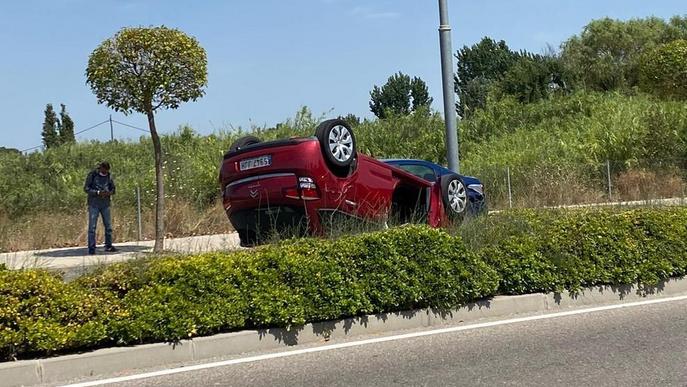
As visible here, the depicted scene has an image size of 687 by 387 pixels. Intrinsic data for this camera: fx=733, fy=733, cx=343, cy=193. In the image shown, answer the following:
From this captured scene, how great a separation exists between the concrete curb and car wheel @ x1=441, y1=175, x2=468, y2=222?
2336mm

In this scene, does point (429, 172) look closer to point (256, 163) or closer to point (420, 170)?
point (420, 170)

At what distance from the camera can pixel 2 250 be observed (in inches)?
597

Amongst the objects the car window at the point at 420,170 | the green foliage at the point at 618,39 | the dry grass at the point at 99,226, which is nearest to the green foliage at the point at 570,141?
the car window at the point at 420,170

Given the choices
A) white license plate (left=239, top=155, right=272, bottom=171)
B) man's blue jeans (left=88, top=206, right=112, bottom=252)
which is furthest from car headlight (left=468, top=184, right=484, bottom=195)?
man's blue jeans (left=88, top=206, right=112, bottom=252)

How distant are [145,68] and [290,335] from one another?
6.58 meters

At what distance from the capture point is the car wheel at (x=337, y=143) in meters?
8.77

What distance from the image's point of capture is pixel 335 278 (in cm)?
713

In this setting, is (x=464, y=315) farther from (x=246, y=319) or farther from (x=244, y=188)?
(x=244, y=188)

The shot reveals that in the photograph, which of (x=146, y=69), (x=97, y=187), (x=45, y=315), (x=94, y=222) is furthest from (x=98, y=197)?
(x=45, y=315)

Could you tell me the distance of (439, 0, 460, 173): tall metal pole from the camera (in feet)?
38.2

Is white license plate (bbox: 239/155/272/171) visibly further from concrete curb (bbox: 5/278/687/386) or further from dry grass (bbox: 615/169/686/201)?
dry grass (bbox: 615/169/686/201)

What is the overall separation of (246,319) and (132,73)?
21.1 feet

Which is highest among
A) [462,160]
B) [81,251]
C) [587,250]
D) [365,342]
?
[462,160]

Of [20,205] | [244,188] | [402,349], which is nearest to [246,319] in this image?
[402,349]
